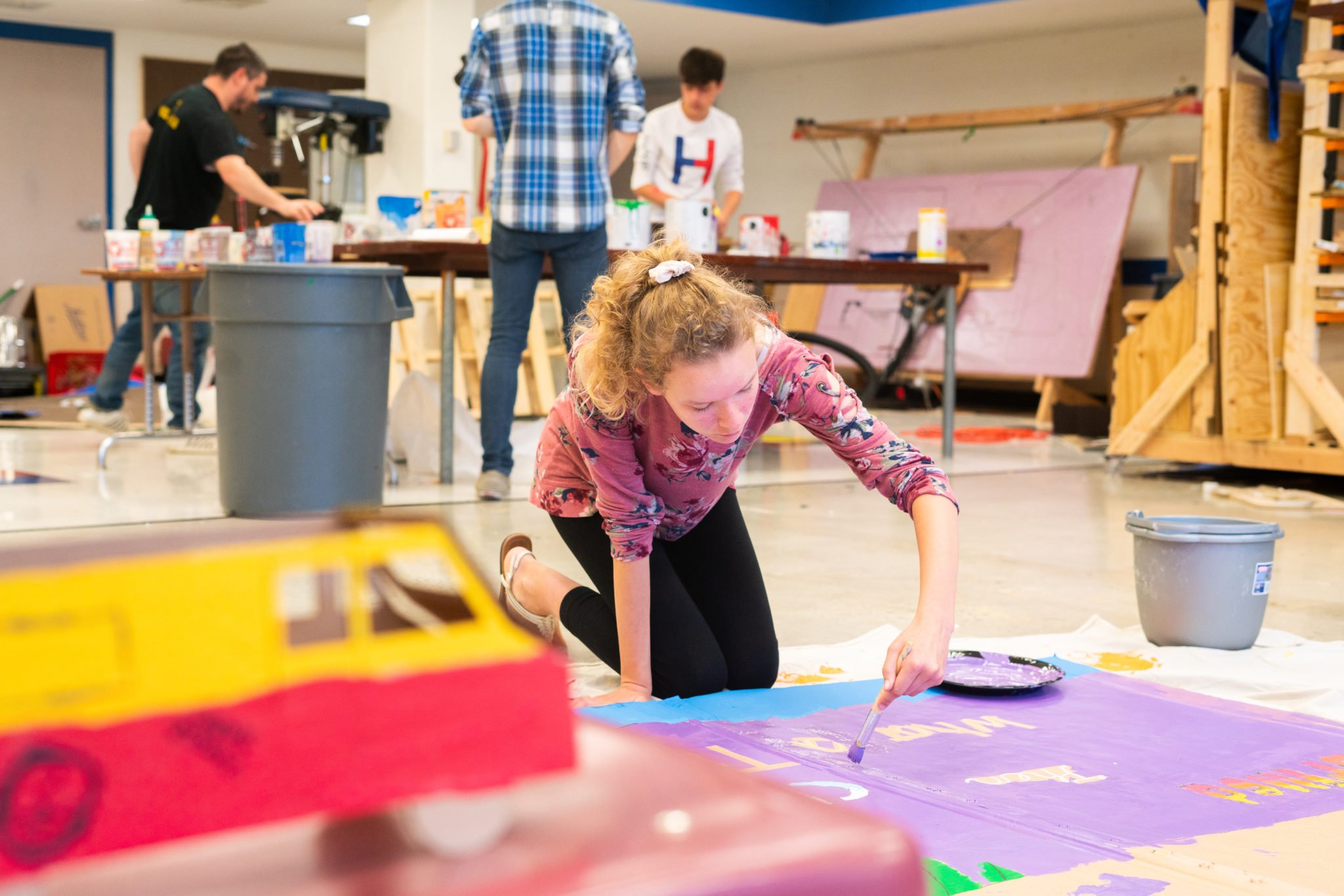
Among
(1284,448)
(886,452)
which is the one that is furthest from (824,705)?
(1284,448)

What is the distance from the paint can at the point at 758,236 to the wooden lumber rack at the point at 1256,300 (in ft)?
4.92

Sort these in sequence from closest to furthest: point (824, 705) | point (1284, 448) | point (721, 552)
→ point (824, 705), point (721, 552), point (1284, 448)

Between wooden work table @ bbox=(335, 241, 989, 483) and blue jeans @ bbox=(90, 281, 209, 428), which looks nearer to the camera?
wooden work table @ bbox=(335, 241, 989, 483)

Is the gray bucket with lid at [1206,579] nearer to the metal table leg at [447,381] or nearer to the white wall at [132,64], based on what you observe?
the metal table leg at [447,381]

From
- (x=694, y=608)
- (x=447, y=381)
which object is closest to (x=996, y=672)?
A: (x=694, y=608)

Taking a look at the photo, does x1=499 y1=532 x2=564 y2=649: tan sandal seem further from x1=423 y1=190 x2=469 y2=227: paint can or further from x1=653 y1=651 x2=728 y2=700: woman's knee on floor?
x1=423 y1=190 x2=469 y2=227: paint can

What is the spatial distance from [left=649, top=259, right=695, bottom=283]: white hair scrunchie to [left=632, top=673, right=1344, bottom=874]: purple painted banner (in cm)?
62

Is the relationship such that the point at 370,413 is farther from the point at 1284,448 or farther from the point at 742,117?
the point at 742,117

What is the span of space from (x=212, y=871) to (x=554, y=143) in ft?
12.6

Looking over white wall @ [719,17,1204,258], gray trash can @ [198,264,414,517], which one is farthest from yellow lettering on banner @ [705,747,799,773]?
white wall @ [719,17,1204,258]

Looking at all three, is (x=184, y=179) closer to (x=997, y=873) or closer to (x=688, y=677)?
(x=688, y=677)

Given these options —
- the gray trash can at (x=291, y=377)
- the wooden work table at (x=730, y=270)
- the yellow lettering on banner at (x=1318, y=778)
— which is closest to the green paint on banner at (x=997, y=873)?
the yellow lettering on banner at (x=1318, y=778)

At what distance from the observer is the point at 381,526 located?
19.7 inches

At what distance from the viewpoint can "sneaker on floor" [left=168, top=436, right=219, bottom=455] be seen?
5281 millimetres
